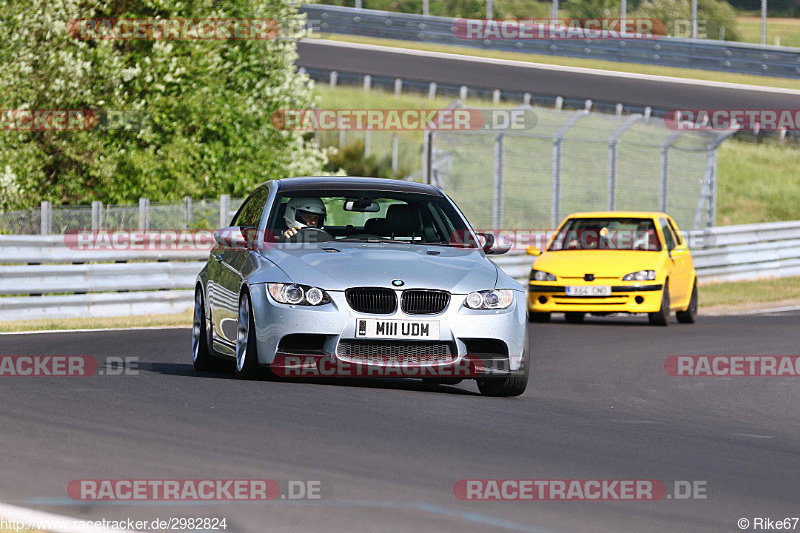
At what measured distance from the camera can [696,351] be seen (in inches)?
615

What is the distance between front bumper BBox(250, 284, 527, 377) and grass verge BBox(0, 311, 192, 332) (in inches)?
303

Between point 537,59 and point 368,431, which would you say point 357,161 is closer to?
point 537,59

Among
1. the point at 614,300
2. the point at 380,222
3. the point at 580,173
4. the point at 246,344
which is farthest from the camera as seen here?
the point at 580,173

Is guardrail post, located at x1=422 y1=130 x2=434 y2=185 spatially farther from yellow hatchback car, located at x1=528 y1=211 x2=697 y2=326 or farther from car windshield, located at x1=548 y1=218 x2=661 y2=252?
yellow hatchback car, located at x1=528 y1=211 x2=697 y2=326

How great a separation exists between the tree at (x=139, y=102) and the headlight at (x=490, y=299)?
17728 millimetres

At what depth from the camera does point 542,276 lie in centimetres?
1980

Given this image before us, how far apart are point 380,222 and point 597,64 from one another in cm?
4500

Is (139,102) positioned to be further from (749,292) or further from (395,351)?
(395,351)

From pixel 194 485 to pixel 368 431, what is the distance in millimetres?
1882

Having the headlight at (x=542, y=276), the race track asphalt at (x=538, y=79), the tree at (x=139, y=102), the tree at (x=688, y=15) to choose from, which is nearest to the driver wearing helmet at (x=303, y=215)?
the headlight at (x=542, y=276)

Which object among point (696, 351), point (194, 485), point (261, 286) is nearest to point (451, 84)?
point (696, 351)

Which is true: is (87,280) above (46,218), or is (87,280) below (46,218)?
below

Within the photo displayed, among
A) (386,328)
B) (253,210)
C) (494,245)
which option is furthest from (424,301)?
(253,210)

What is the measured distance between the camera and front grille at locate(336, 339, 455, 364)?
32.2 feet
